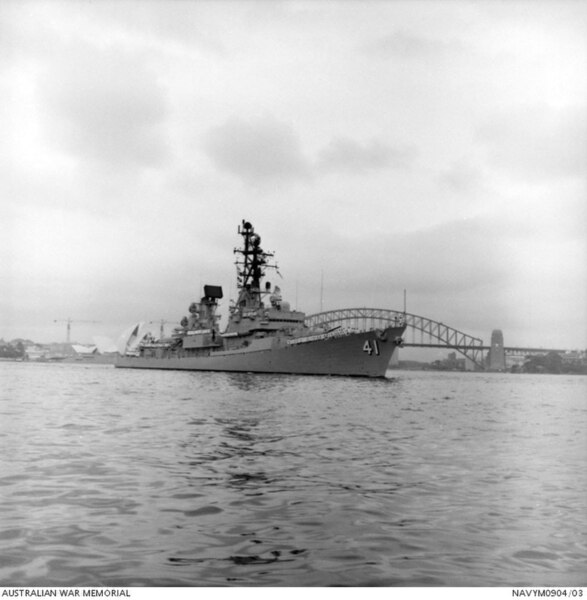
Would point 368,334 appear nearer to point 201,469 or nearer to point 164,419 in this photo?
point 164,419

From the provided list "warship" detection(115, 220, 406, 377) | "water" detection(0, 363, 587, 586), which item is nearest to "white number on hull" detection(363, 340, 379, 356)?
"warship" detection(115, 220, 406, 377)

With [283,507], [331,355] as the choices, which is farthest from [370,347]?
[283,507]

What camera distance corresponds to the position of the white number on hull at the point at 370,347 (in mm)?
59906

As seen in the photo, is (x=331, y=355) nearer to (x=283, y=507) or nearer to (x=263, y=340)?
(x=263, y=340)

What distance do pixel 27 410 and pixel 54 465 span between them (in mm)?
12831

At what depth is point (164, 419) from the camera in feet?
64.7

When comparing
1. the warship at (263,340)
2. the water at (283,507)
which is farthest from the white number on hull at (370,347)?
the water at (283,507)

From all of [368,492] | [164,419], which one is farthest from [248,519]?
[164,419]

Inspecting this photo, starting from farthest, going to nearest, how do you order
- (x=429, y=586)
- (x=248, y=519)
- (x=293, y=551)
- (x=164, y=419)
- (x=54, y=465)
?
(x=164, y=419)
(x=54, y=465)
(x=248, y=519)
(x=293, y=551)
(x=429, y=586)

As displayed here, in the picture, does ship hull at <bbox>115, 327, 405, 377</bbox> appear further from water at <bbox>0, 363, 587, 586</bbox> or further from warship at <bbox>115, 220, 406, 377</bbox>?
water at <bbox>0, 363, 587, 586</bbox>

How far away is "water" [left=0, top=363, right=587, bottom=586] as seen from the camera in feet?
19.6

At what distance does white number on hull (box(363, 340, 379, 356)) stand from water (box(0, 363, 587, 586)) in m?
42.2

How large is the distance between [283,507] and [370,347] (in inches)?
2062

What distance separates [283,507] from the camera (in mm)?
8406
